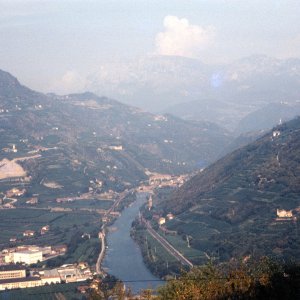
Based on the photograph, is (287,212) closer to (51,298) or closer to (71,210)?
(51,298)

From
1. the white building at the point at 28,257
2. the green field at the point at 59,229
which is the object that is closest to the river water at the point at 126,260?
the green field at the point at 59,229

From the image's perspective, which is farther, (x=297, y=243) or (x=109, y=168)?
(x=109, y=168)

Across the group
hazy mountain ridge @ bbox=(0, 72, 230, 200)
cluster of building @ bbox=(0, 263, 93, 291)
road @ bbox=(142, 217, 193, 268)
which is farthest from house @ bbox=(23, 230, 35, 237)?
hazy mountain ridge @ bbox=(0, 72, 230, 200)

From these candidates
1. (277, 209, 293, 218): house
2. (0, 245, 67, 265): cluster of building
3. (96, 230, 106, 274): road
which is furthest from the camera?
(0, 245, 67, 265): cluster of building

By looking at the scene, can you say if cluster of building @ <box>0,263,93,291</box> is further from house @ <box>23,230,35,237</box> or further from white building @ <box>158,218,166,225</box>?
white building @ <box>158,218,166,225</box>

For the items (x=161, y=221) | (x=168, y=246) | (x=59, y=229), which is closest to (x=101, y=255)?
(x=168, y=246)

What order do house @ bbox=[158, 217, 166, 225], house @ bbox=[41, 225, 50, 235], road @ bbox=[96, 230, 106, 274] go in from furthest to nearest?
1. house @ bbox=[41, 225, 50, 235]
2. house @ bbox=[158, 217, 166, 225]
3. road @ bbox=[96, 230, 106, 274]

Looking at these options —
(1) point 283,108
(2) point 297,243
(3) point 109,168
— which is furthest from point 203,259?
(1) point 283,108
